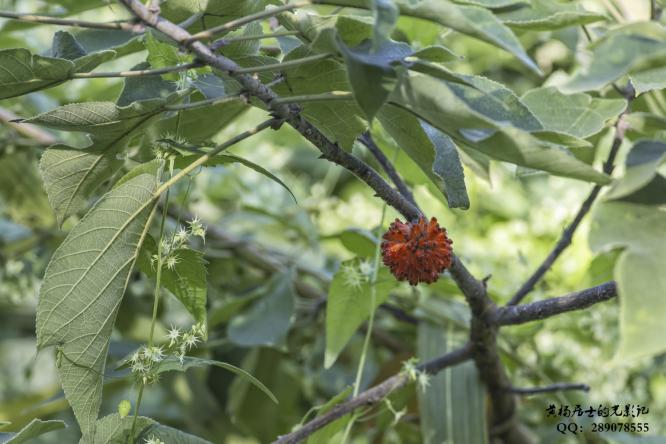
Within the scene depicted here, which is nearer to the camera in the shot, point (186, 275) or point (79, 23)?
point (79, 23)

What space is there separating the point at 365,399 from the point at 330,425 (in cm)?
3

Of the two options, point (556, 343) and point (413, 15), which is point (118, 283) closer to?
point (413, 15)

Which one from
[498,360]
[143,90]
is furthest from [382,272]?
[143,90]

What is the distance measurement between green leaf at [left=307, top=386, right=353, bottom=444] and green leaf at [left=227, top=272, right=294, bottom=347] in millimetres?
253

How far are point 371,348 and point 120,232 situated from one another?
0.71 m

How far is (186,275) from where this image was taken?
1.72 feet

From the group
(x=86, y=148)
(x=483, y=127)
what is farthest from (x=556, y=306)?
(x=86, y=148)

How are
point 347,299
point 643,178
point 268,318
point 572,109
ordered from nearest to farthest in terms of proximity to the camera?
point 643,178 < point 572,109 < point 347,299 < point 268,318

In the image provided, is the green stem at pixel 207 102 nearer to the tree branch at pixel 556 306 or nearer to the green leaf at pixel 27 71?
the green leaf at pixel 27 71

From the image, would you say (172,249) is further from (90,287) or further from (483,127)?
(483,127)

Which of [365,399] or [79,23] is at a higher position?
[79,23]

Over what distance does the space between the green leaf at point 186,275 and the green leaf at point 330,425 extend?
115 millimetres

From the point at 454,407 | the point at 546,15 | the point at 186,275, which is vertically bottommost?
the point at 454,407

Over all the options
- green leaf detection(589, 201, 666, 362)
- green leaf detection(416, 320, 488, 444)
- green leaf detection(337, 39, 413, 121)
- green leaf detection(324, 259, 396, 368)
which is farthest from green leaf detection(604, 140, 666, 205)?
green leaf detection(416, 320, 488, 444)
